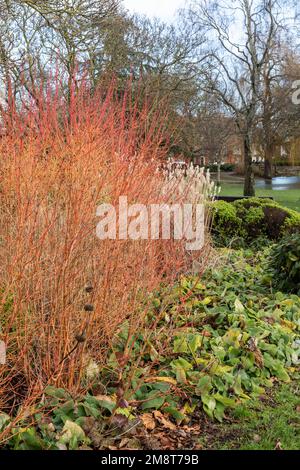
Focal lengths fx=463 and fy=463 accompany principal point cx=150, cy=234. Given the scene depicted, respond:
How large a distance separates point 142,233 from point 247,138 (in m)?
14.5

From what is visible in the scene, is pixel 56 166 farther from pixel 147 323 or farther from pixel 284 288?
pixel 284 288

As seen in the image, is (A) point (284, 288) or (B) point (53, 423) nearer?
(B) point (53, 423)

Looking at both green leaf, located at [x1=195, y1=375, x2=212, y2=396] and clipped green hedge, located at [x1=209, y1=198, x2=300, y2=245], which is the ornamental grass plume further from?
clipped green hedge, located at [x1=209, y1=198, x2=300, y2=245]

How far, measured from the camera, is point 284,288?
479cm

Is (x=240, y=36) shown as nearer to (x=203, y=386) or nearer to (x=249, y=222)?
(x=249, y=222)

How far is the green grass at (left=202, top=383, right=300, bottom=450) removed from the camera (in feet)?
7.82

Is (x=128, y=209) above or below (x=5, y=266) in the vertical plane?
above

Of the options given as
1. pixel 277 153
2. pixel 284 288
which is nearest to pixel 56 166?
pixel 284 288

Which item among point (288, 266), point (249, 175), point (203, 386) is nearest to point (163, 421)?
point (203, 386)

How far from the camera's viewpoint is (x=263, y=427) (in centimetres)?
256

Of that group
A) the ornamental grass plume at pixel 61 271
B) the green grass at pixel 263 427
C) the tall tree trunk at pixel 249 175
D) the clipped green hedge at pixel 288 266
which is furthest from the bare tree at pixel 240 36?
the green grass at pixel 263 427

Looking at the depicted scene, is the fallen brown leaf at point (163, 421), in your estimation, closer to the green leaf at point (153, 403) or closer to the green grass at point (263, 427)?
the green leaf at point (153, 403)

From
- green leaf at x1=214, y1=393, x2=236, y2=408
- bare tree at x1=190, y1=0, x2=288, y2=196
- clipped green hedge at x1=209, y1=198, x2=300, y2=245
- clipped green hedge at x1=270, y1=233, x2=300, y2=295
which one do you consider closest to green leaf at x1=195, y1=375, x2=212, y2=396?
green leaf at x1=214, y1=393, x2=236, y2=408

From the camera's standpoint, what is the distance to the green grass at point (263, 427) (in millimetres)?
2385
